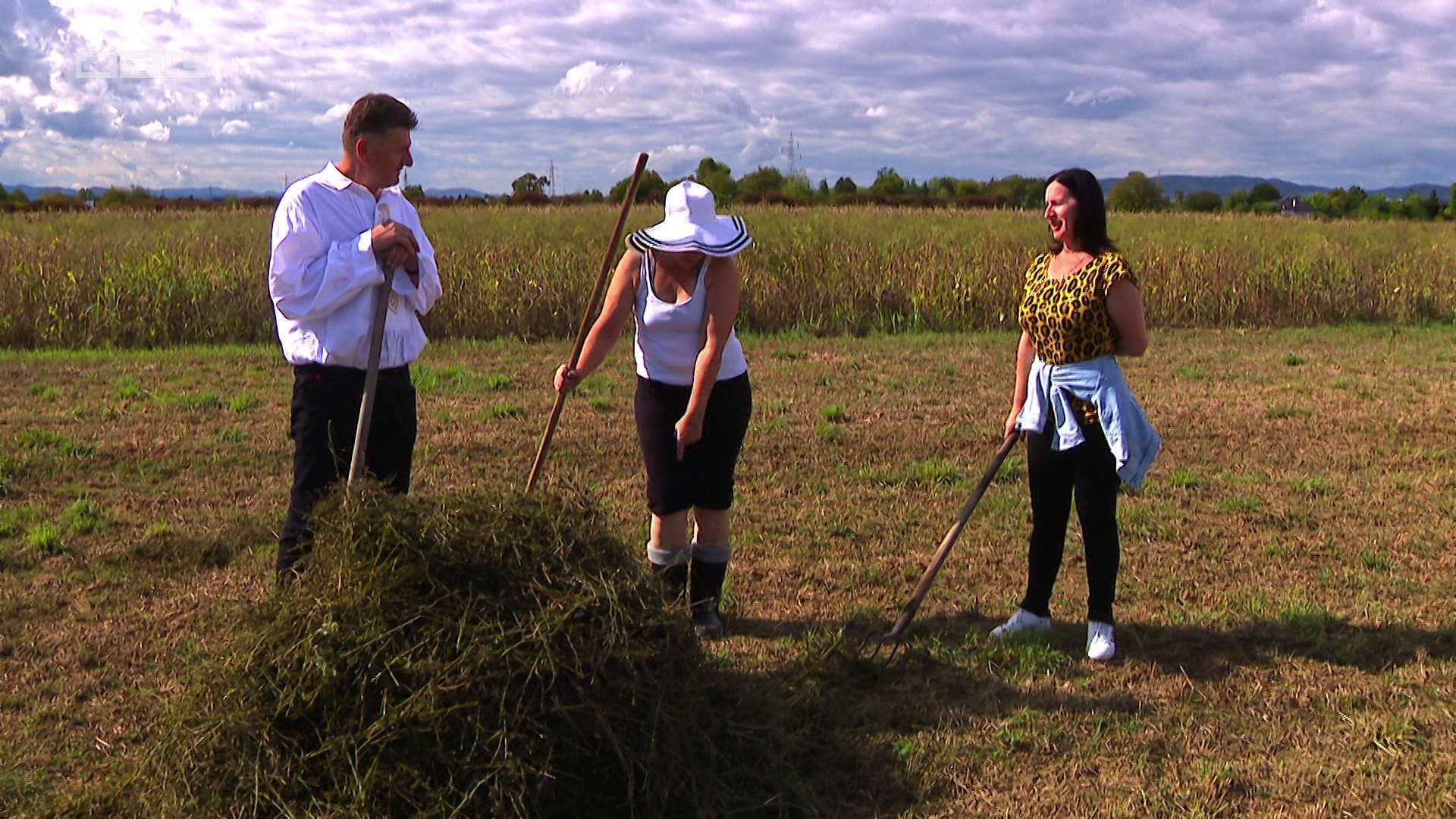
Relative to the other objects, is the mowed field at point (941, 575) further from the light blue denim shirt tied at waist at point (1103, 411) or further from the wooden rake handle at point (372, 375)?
the light blue denim shirt tied at waist at point (1103, 411)

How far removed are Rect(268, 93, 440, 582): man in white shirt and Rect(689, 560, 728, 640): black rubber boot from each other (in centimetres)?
120

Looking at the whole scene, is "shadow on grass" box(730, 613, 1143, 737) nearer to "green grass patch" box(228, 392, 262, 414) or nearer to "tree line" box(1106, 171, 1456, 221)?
"green grass patch" box(228, 392, 262, 414)

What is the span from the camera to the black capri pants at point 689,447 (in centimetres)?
429

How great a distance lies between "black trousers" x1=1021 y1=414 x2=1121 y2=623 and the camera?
4324mm

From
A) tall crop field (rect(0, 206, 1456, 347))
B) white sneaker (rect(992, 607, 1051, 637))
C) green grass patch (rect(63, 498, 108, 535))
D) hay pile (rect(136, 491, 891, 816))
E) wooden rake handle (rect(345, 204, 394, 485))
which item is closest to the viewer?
hay pile (rect(136, 491, 891, 816))

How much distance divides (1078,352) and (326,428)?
255cm

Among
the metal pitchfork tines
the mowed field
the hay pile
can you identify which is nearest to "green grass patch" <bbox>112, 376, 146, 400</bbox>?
the mowed field

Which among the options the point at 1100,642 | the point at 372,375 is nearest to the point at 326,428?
the point at 372,375

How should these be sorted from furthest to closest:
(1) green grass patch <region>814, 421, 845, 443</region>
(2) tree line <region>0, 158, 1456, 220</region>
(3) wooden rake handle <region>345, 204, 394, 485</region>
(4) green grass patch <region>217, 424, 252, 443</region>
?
(2) tree line <region>0, 158, 1456, 220</region> < (1) green grass patch <region>814, 421, 845, 443</region> < (4) green grass patch <region>217, 424, 252, 443</region> < (3) wooden rake handle <region>345, 204, 394, 485</region>

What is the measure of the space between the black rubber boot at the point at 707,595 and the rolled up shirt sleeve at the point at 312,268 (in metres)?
1.62

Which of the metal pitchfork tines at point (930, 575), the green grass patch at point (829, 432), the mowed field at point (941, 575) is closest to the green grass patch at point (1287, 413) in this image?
the mowed field at point (941, 575)

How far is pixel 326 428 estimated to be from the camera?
3.79 metres

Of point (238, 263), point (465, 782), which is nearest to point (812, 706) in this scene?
point (465, 782)

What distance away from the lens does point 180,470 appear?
22.9 feet
